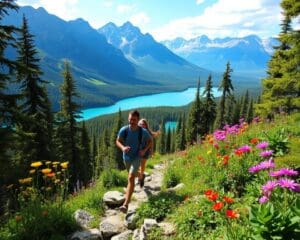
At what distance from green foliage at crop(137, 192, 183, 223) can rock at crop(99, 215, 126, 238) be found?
0.43 meters

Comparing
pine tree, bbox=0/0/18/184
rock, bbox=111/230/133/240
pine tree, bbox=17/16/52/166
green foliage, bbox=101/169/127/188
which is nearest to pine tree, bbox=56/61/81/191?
pine tree, bbox=17/16/52/166

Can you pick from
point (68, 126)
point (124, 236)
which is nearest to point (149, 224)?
point (124, 236)

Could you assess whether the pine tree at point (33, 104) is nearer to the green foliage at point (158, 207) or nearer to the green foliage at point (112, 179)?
the green foliage at point (112, 179)

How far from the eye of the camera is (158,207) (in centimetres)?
670

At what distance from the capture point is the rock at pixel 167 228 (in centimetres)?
568

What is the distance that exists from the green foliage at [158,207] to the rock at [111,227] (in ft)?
1.40

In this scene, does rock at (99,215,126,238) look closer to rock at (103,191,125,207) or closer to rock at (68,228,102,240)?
rock at (68,228,102,240)

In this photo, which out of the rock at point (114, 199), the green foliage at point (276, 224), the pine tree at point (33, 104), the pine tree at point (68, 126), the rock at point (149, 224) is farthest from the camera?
the pine tree at point (68, 126)

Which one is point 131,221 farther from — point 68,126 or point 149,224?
point 68,126

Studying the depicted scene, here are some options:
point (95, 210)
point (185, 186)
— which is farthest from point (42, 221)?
point (185, 186)

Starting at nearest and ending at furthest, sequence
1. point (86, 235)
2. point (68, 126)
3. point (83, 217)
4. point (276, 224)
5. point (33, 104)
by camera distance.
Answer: point (276, 224) < point (86, 235) < point (83, 217) < point (33, 104) < point (68, 126)

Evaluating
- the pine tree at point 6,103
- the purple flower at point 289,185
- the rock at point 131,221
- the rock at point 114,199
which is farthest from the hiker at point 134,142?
the pine tree at point 6,103

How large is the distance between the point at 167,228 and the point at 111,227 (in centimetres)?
126

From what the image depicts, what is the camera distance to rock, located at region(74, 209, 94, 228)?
6.87 meters
